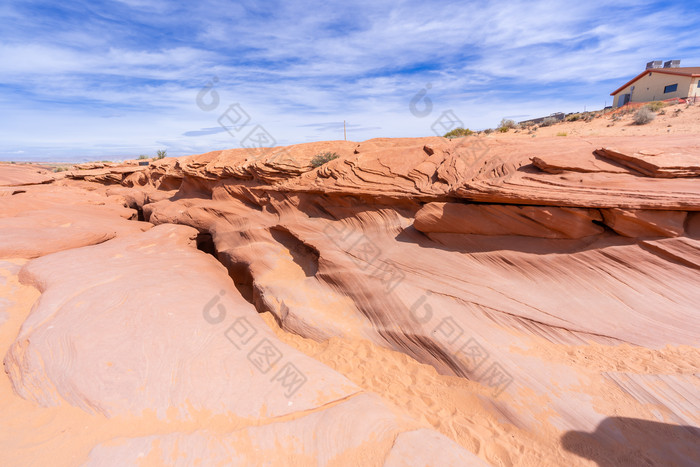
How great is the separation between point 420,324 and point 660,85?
3039cm

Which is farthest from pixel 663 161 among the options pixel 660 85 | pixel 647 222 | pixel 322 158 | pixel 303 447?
pixel 660 85

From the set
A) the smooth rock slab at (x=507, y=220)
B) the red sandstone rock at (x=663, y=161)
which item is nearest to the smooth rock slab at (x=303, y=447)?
the smooth rock slab at (x=507, y=220)

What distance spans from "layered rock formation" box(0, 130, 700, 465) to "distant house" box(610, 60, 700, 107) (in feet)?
77.8

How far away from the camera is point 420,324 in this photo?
16.9 feet

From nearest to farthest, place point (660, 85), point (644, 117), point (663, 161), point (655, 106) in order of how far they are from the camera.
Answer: point (663, 161)
point (644, 117)
point (655, 106)
point (660, 85)

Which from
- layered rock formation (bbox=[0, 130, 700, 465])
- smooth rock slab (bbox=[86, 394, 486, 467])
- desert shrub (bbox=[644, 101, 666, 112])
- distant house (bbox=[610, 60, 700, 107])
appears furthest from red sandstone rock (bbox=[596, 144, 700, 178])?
distant house (bbox=[610, 60, 700, 107])

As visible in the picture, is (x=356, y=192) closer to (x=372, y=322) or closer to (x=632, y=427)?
(x=372, y=322)

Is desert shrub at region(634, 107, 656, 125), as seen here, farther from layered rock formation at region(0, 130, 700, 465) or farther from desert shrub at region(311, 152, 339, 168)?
desert shrub at region(311, 152, 339, 168)

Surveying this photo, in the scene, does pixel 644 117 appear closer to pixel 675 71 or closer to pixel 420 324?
pixel 675 71

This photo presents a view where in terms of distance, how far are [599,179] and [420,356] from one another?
4.14m

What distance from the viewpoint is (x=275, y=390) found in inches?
154

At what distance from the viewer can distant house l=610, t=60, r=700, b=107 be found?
67.6ft

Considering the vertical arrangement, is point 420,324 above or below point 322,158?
below

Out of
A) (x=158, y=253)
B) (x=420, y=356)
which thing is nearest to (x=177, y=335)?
(x=420, y=356)
